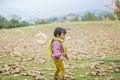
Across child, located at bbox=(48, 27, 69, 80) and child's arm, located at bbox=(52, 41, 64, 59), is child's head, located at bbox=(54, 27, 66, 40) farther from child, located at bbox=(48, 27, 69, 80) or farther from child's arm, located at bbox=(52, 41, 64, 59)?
child's arm, located at bbox=(52, 41, 64, 59)

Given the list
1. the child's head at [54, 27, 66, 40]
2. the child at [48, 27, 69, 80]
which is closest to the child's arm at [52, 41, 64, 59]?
the child at [48, 27, 69, 80]

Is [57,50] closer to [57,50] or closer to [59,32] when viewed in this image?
[57,50]

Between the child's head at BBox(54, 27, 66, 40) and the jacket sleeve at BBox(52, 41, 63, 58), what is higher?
the child's head at BBox(54, 27, 66, 40)

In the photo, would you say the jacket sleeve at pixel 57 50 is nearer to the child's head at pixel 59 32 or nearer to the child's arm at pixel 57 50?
the child's arm at pixel 57 50

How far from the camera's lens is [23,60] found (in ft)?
28.1

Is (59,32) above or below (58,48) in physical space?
above

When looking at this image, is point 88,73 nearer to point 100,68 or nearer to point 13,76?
point 100,68

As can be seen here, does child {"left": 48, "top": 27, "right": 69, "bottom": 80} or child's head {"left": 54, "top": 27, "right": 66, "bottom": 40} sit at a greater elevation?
child's head {"left": 54, "top": 27, "right": 66, "bottom": 40}

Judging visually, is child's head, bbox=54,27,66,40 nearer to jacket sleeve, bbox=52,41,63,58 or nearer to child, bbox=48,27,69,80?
child, bbox=48,27,69,80

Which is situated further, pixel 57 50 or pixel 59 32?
pixel 59 32

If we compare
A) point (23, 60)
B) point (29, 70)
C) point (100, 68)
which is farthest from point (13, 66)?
point (100, 68)

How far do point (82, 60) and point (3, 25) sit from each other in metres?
18.8

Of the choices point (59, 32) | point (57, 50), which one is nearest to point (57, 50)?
point (57, 50)

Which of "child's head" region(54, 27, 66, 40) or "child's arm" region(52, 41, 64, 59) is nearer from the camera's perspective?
"child's arm" region(52, 41, 64, 59)
